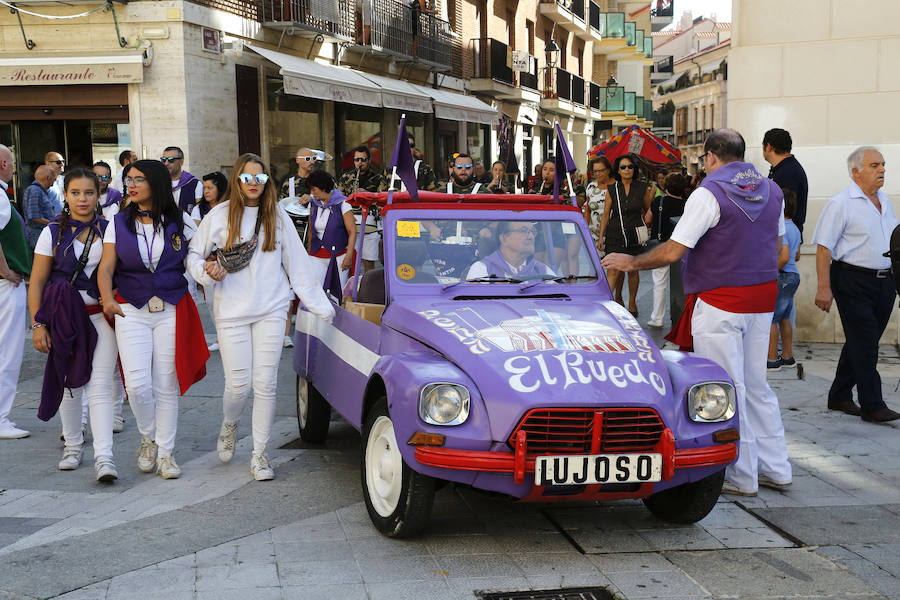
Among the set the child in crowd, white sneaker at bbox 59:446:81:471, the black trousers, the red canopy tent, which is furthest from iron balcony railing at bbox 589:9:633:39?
white sneaker at bbox 59:446:81:471

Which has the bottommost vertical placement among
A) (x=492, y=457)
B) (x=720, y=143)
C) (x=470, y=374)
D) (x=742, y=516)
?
(x=742, y=516)

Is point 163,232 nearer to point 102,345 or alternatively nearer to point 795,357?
point 102,345

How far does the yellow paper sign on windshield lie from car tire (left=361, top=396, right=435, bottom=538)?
1189mm

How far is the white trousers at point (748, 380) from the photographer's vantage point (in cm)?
585

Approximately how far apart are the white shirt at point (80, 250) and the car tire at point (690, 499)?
3567mm

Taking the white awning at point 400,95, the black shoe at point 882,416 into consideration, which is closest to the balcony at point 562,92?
the white awning at point 400,95

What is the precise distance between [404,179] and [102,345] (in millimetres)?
2107

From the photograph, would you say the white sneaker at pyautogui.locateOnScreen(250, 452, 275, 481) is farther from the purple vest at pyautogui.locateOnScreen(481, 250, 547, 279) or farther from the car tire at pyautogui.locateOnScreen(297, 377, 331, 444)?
the purple vest at pyautogui.locateOnScreen(481, 250, 547, 279)

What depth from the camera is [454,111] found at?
28.2 metres

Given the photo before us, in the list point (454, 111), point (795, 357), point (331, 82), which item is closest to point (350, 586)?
point (795, 357)

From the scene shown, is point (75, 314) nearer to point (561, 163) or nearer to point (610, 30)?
point (561, 163)

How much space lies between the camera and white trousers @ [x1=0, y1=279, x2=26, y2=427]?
24.3 ft

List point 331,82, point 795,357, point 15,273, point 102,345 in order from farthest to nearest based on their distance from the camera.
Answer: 1. point 331,82
2. point 795,357
3. point 15,273
4. point 102,345

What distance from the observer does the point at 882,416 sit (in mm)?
7527
